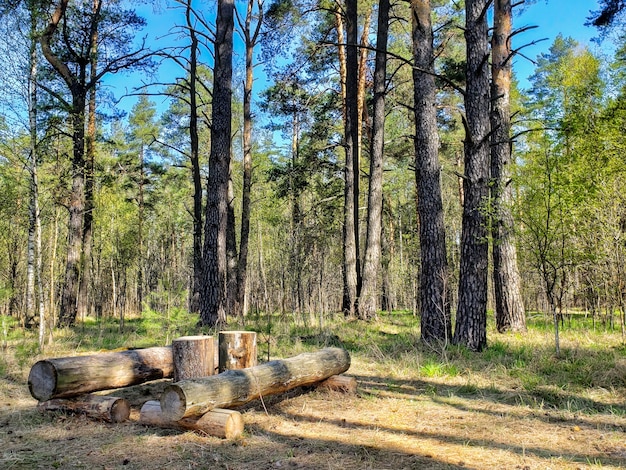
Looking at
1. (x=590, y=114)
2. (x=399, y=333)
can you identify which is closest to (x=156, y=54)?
(x=399, y=333)

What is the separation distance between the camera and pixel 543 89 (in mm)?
25438

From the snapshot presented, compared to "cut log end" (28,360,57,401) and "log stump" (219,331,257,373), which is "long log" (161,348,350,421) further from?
"cut log end" (28,360,57,401)

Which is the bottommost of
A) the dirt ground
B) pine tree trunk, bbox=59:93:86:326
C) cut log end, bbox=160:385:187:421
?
the dirt ground

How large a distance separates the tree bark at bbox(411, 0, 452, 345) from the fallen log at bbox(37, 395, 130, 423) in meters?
4.88

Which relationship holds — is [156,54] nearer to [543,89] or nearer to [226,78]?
[226,78]

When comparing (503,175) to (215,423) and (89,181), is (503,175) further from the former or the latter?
(89,181)

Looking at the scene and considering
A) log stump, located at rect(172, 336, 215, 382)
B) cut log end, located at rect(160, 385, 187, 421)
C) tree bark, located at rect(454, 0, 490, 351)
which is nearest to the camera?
cut log end, located at rect(160, 385, 187, 421)

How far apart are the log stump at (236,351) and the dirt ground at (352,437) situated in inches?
20.5

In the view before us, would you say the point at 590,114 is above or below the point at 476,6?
below

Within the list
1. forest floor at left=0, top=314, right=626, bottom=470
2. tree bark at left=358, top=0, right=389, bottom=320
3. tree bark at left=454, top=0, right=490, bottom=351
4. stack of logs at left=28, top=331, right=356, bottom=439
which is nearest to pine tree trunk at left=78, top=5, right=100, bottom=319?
forest floor at left=0, top=314, right=626, bottom=470

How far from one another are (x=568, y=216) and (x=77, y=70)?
1399 centimetres

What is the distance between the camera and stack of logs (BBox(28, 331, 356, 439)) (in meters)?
3.85

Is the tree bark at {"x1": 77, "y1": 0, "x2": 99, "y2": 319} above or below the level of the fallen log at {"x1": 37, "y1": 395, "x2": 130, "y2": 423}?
above

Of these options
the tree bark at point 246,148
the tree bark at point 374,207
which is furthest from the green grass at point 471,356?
the tree bark at point 246,148
